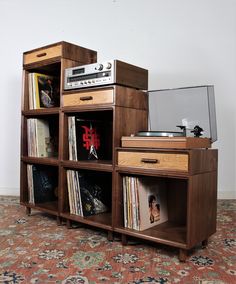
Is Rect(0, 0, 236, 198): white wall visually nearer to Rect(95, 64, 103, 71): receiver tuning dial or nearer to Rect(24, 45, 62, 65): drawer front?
Rect(24, 45, 62, 65): drawer front

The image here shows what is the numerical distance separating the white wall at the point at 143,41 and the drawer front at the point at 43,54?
75cm

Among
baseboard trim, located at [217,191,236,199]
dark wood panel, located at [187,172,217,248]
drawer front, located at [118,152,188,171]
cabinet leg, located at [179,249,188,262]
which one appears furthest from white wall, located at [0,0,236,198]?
cabinet leg, located at [179,249,188,262]

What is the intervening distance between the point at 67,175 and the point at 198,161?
87 centimetres

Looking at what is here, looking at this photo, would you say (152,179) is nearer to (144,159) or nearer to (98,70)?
(144,159)

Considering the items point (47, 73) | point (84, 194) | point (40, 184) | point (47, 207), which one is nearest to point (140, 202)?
point (84, 194)

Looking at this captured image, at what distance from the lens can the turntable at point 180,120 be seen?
1.42m

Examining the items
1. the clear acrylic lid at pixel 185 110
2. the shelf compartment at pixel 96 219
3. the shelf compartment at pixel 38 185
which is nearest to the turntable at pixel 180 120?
the clear acrylic lid at pixel 185 110

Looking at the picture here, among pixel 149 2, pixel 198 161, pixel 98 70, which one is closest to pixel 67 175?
pixel 98 70

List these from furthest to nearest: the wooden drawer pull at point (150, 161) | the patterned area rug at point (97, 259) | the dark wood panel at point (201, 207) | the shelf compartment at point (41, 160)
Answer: the shelf compartment at point (41, 160), the wooden drawer pull at point (150, 161), the dark wood panel at point (201, 207), the patterned area rug at point (97, 259)

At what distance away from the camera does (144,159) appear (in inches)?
57.1

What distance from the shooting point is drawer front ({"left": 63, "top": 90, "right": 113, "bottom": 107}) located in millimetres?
1604

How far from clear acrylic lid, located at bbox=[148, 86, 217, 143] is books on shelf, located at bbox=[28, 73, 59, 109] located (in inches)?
31.6

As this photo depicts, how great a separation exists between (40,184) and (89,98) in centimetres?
84

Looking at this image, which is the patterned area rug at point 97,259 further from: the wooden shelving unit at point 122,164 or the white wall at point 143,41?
the white wall at point 143,41
